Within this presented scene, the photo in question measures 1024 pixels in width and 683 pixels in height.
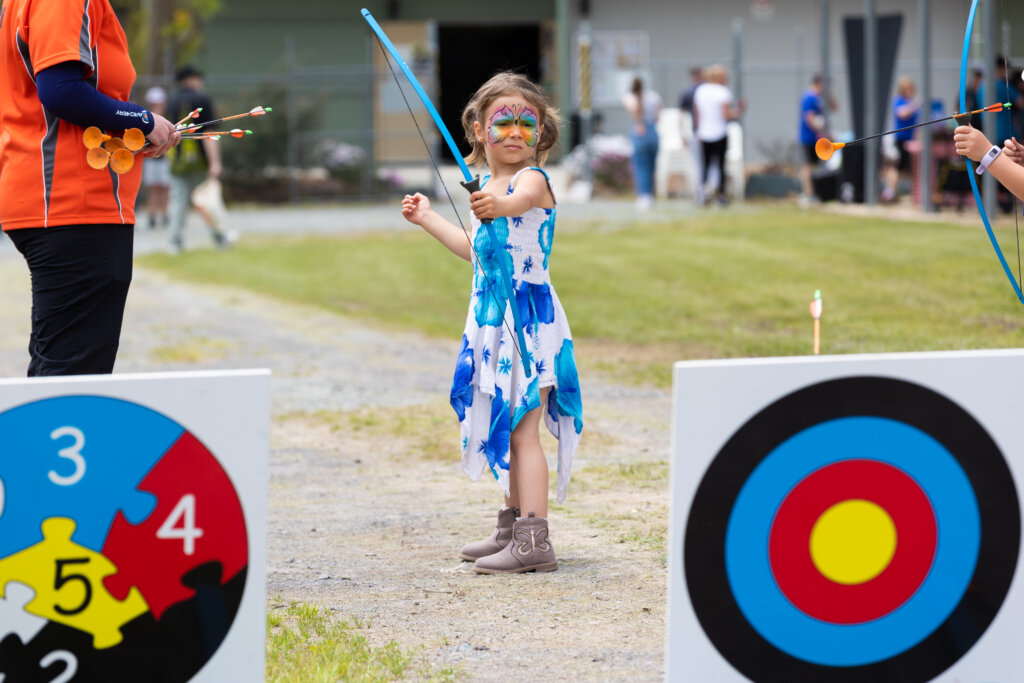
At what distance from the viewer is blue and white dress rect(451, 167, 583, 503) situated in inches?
166

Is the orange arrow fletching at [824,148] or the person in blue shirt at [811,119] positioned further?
the person in blue shirt at [811,119]

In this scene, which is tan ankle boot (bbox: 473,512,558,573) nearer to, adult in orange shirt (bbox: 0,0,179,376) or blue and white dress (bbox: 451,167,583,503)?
blue and white dress (bbox: 451,167,583,503)

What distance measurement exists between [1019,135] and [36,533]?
49.1 ft

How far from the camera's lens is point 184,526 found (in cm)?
265

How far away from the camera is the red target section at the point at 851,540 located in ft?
9.08

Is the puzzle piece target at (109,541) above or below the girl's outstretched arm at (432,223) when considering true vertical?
below

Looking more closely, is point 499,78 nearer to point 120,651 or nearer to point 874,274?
point 120,651

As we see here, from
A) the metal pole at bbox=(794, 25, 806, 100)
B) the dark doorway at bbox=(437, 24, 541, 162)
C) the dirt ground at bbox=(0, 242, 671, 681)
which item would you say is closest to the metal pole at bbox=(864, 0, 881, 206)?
the metal pole at bbox=(794, 25, 806, 100)

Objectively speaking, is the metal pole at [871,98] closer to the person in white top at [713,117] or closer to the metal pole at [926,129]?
the metal pole at [926,129]

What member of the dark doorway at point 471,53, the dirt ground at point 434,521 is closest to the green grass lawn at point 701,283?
the dirt ground at point 434,521

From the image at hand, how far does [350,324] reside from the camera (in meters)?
10.4

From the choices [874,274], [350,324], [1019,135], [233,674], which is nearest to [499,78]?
[233,674]

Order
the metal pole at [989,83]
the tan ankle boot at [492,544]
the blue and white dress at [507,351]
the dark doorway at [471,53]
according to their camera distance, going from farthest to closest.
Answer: the dark doorway at [471,53], the metal pole at [989,83], the tan ankle boot at [492,544], the blue and white dress at [507,351]

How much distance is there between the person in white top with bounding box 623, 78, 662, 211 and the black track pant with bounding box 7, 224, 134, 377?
15569 millimetres
